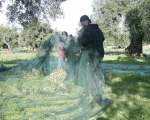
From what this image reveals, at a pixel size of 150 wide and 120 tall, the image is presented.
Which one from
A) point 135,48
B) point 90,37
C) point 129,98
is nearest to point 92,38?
point 90,37

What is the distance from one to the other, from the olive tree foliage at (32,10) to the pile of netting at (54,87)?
13.0 meters

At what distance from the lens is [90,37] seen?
396 inches

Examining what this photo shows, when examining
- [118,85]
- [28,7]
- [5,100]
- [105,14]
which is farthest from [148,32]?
[5,100]

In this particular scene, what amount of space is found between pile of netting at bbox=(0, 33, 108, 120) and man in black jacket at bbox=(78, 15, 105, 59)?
0.20 m

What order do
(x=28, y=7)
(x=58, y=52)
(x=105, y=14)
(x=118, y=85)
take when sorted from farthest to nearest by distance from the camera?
(x=105, y=14)
(x=28, y=7)
(x=118, y=85)
(x=58, y=52)

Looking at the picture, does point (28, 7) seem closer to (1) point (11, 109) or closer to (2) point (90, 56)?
(2) point (90, 56)

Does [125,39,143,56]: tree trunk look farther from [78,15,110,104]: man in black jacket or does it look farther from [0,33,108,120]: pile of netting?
[0,33,108,120]: pile of netting

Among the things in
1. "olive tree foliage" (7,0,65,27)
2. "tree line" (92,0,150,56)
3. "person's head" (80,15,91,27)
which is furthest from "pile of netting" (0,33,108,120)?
"tree line" (92,0,150,56)

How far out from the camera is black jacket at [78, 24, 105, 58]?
9.88 meters

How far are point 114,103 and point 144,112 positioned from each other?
3.20 feet

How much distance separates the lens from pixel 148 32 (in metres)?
36.8

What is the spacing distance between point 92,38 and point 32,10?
513 inches

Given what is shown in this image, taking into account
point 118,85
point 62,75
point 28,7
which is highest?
point 28,7

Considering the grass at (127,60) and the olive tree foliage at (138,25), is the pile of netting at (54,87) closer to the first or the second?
the grass at (127,60)
